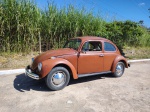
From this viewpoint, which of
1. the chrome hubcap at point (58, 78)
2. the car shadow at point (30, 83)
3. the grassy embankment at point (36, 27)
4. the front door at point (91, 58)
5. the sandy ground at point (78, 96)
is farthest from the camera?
the grassy embankment at point (36, 27)

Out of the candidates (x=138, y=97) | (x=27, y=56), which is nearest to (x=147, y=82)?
(x=138, y=97)

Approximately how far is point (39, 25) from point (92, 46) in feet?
12.1

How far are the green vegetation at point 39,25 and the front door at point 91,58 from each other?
11.2 feet

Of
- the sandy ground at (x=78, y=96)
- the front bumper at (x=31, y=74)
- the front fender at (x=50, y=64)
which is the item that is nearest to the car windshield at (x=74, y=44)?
the front fender at (x=50, y=64)

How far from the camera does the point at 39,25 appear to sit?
27.2ft

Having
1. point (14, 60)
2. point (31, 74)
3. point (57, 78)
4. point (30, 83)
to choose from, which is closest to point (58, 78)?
point (57, 78)

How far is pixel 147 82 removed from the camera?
229 inches

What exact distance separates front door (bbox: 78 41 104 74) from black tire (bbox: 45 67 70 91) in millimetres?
612

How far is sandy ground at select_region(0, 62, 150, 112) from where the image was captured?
3.69 meters

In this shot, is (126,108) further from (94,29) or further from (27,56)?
(94,29)

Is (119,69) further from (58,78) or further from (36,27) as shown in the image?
(36,27)

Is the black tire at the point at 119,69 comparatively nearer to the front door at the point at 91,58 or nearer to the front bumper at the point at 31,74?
the front door at the point at 91,58

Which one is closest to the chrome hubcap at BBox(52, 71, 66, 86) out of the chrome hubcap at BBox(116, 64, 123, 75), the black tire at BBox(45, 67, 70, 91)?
the black tire at BBox(45, 67, 70, 91)

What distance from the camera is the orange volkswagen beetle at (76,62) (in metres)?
4.59
